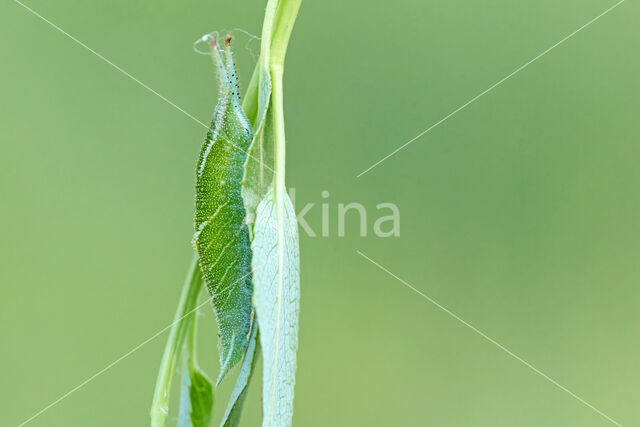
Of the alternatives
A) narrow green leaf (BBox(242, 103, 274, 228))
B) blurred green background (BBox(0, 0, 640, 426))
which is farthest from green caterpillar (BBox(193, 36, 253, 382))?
blurred green background (BBox(0, 0, 640, 426))

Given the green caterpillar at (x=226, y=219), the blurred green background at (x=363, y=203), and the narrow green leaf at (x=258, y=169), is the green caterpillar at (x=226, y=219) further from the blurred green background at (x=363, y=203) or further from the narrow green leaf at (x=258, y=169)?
the blurred green background at (x=363, y=203)

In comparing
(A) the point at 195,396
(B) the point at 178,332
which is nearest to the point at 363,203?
(A) the point at 195,396

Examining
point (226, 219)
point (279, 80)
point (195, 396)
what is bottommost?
point (195, 396)

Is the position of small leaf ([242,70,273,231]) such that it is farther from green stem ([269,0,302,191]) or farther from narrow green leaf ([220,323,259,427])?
narrow green leaf ([220,323,259,427])

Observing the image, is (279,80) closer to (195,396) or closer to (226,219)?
(226,219)

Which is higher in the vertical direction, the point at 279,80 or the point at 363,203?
the point at 363,203

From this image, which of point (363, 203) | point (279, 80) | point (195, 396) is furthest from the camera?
point (363, 203)
